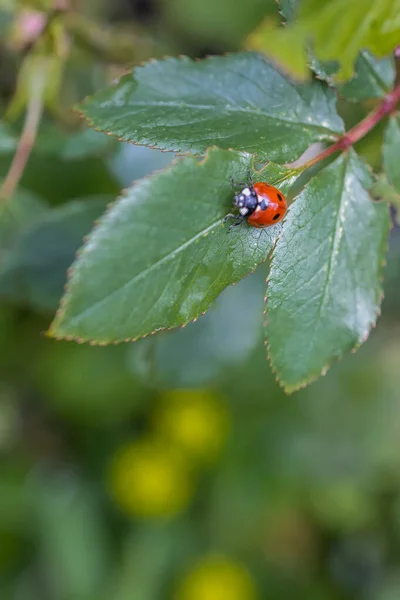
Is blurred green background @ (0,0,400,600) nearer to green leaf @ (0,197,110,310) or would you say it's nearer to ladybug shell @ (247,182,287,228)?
green leaf @ (0,197,110,310)

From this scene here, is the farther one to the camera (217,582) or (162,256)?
(217,582)

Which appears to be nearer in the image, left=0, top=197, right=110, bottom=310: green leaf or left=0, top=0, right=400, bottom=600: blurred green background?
left=0, top=197, right=110, bottom=310: green leaf

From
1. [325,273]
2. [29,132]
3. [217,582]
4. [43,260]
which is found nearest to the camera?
[325,273]

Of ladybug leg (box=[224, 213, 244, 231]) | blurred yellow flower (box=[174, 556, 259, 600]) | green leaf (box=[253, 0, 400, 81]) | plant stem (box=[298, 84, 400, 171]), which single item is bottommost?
blurred yellow flower (box=[174, 556, 259, 600])

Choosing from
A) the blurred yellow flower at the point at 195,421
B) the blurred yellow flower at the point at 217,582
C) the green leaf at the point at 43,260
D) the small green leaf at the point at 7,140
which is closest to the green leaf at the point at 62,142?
the small green leaf at the point at 7,140

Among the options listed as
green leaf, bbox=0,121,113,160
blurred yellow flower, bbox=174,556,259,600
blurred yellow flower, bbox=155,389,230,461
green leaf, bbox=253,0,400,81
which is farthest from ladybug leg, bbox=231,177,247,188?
blurred yellow flower, bbox=174,556,259,600

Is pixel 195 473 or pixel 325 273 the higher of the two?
pixel 325 273

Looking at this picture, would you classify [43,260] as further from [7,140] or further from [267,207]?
[267,207]

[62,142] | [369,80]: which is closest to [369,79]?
[369,80]
